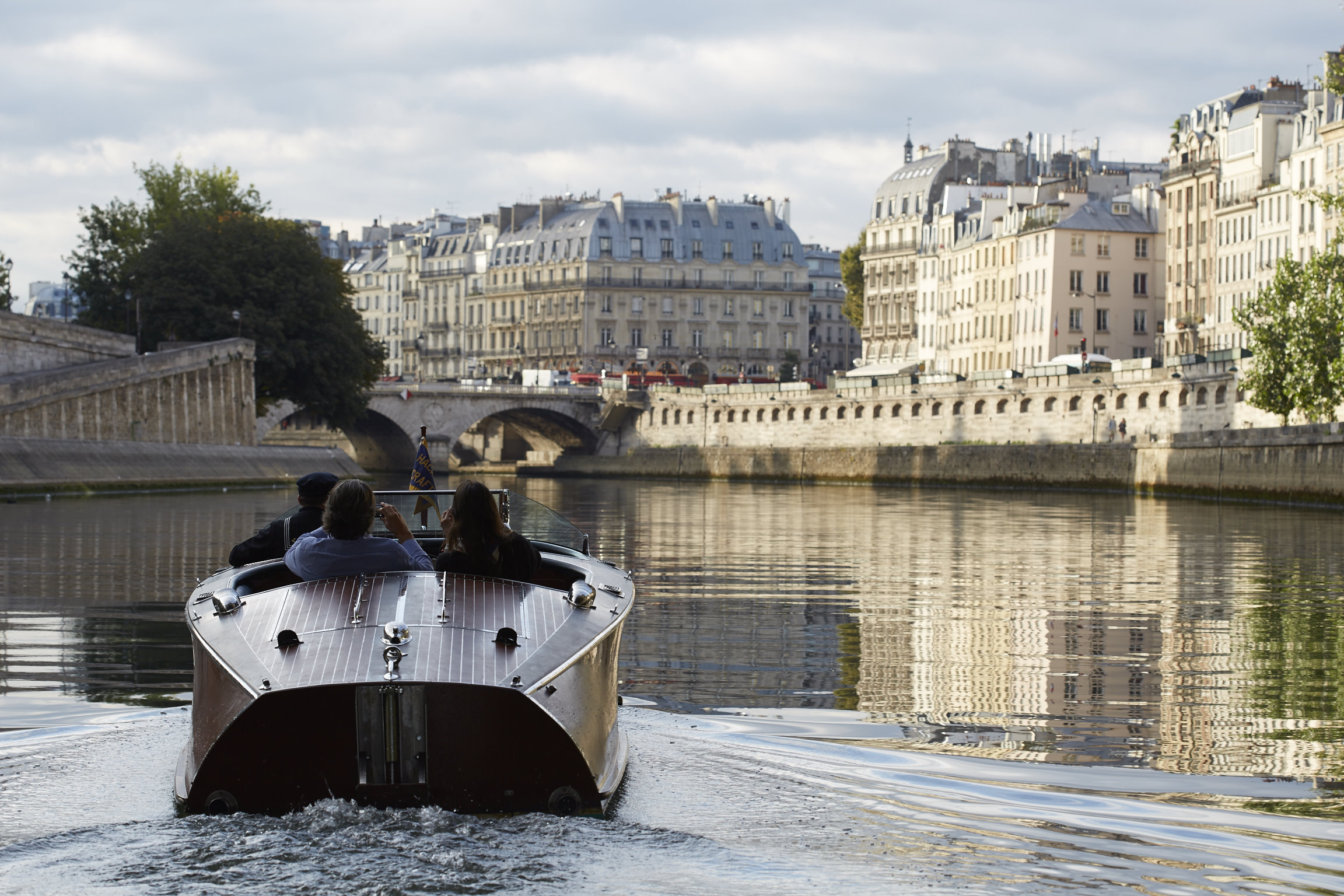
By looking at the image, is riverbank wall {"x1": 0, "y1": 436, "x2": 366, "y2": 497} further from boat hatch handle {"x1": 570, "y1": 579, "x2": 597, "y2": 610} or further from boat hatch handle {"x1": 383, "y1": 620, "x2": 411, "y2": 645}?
boat hatch handle {"x1": 383, "y1": 620, "x2": 411, "y2": 645}

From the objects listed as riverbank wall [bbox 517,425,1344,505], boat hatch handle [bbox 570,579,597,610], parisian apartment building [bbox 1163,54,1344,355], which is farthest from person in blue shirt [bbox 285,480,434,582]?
parisian apartment building [bbox 1163,54,1344,355]

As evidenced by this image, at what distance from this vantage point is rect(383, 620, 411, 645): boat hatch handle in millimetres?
7500

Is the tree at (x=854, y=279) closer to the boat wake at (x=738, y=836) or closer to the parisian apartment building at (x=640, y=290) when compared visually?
the parisian apartment building at (x=640, y=290)

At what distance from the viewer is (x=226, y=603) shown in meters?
8.40

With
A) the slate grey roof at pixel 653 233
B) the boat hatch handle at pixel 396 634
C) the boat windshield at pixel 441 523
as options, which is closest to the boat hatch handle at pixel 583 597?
the boat hatch handle at pixel 396 634

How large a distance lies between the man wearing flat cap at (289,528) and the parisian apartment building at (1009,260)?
84.1m

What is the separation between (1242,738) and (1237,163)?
76.4 m

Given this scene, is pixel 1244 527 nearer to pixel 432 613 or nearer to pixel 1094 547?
pixel 1094 547

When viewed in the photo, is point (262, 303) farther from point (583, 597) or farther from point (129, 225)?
point (583, 597)

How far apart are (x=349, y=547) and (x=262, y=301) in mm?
63570

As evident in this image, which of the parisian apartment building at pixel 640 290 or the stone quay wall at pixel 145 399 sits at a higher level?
the parisian apartment building at pixel 640 290

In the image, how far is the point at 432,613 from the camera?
7.95 metres

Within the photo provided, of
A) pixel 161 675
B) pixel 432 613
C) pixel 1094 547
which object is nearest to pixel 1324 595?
pixel 1094 547

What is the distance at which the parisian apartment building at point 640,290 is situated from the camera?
5187 inches
